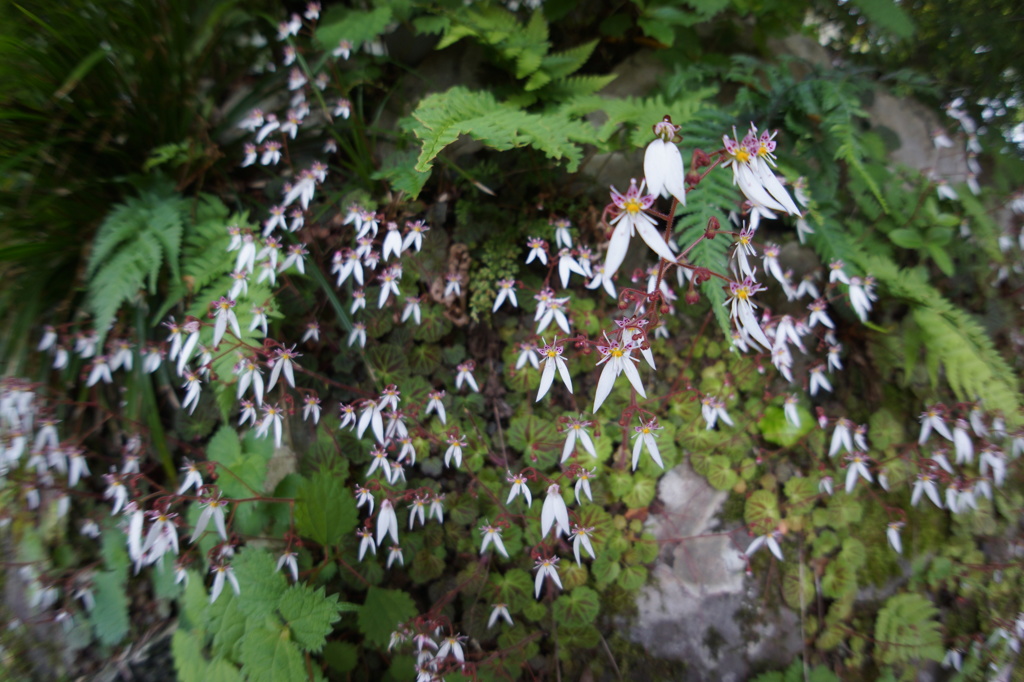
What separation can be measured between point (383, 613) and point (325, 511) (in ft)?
1.53

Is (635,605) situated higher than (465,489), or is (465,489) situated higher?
(465,489)

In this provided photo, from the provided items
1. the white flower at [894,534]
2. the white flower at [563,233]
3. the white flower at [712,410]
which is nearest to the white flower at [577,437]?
the white flower at [712,410]

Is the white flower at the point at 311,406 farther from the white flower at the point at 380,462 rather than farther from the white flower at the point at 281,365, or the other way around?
the white flower at the point at 380,462

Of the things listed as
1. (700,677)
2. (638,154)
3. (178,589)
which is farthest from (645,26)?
(178,589)

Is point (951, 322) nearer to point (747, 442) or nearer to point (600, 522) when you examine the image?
point (747, 442)

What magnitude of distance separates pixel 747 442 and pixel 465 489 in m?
1.30

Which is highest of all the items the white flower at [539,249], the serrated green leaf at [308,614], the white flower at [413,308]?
the white flower at [539,249]

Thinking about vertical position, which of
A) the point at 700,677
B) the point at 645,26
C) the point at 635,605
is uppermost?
the point at 645,26

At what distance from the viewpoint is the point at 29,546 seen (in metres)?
2.23

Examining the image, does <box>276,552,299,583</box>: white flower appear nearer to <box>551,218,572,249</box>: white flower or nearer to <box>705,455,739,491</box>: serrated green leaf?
<box>551,218,572,249</box>: white flower

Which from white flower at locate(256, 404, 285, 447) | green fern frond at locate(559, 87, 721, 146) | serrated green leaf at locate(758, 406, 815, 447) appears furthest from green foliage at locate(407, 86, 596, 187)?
serrated green leaf at locate(758, 406, 815, 447)

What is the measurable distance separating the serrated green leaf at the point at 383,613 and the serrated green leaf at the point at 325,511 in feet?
0.94

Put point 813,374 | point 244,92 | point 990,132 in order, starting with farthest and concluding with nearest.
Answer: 1. point 244,92
2. point 990,132
3. point 813,374

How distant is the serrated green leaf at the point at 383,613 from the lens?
6.07ft
